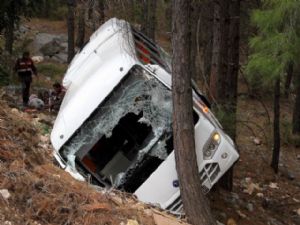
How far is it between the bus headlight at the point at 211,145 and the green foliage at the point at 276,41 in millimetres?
3472

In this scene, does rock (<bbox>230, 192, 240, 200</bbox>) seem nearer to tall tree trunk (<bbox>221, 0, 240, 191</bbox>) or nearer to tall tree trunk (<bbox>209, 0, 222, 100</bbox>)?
tall tree trunk (<bbox>221, 0, 240, 191</bbox>)

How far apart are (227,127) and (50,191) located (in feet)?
19.4

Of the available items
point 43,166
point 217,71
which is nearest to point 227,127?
point 217,71

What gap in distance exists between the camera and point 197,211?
809 cm

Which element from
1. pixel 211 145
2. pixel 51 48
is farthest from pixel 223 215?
pixel 51 48

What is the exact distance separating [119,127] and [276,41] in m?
4.66

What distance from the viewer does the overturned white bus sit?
7.91m

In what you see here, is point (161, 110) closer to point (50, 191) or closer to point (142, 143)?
point (142, 143)

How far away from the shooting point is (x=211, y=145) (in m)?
8.30

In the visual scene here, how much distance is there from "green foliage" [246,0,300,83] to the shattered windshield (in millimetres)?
3680

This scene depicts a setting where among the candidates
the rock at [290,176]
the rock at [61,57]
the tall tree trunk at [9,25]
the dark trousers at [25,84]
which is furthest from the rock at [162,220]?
the rock at [61,57]

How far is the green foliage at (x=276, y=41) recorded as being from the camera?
37.4 feet

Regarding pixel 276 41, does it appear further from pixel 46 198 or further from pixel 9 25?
pixel 9 25

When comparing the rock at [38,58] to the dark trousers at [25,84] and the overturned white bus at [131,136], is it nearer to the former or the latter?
the dark trousers at [25,84]
